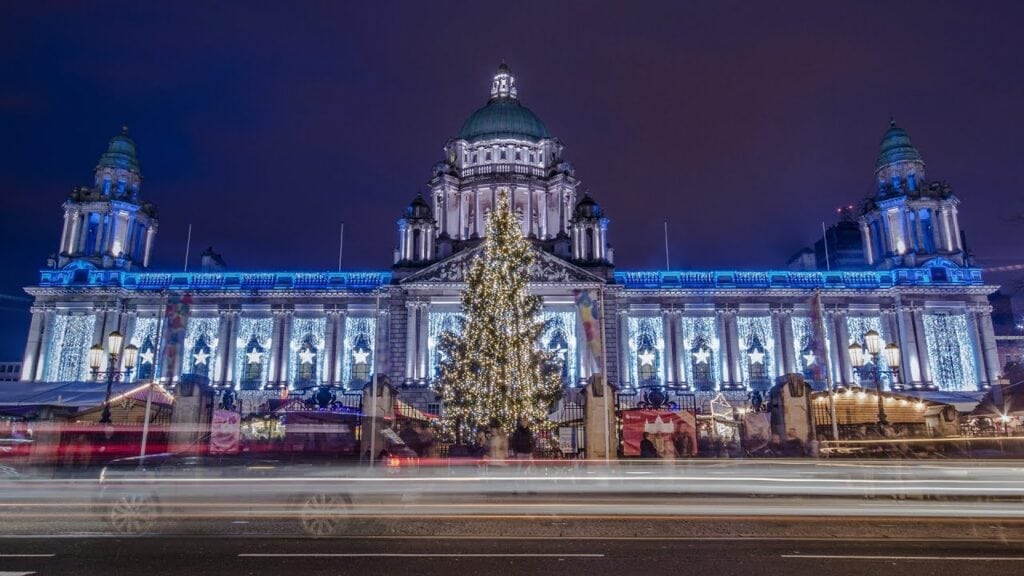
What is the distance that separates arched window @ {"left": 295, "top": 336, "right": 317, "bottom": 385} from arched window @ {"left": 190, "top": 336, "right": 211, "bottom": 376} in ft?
28.0

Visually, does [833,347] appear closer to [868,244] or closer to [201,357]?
[868,244]

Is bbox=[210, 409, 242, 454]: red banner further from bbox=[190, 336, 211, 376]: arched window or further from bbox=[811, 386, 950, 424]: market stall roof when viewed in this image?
bbox=[190, 336, 211, 376]: arched window

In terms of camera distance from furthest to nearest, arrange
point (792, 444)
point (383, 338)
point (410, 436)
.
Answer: point (383, 338) < point (410, 436) < point (792, 444)

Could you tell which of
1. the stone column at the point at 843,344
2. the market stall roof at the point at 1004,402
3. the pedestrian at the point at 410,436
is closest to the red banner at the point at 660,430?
the pedestrian at the point at 410,436

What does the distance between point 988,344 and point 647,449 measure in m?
50.6

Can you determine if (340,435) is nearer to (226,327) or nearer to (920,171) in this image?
(226,327)

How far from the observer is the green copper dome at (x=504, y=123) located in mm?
79125

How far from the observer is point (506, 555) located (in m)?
10.2

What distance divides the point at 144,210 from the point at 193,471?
63.9m

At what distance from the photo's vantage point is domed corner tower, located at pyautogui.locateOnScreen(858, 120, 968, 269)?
2511 inches

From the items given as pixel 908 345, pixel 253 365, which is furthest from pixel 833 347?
pixel 253 365

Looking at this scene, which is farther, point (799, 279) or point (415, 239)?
point (799, 279)

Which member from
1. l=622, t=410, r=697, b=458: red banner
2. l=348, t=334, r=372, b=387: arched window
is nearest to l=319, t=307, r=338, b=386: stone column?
l=348, t=334, r=372, b=387: arched window

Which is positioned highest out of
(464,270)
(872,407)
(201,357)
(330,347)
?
(464,270)
